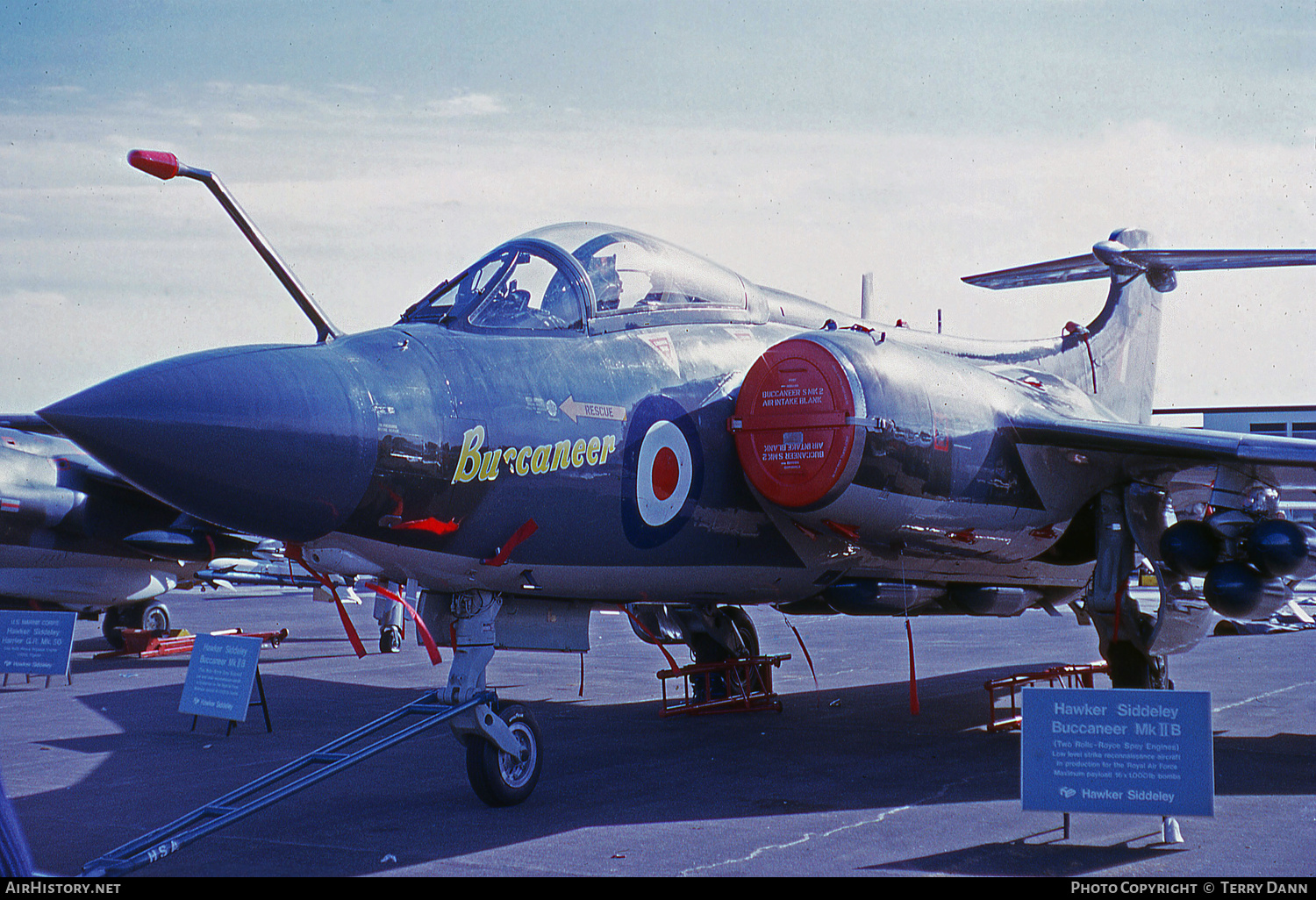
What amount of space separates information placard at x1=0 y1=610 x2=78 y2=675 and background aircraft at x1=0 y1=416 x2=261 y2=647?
3935 millimetres

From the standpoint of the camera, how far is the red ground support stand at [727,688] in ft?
37.2

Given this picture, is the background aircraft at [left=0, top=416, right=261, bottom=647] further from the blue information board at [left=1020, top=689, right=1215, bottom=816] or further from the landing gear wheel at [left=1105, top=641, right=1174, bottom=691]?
the blue information board at [left=1020, top=689, right=1215, bottom=816]

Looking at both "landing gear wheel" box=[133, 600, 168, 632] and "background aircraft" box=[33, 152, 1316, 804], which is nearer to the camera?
"background aircraft" box=[33, 152, 1316, 804]

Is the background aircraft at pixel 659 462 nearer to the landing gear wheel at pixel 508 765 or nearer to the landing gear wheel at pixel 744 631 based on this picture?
the landing gear wheel at pixel 508 765

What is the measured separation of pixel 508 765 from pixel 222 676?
4054 millimetres

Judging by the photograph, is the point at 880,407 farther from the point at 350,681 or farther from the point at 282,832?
the point at 350,681

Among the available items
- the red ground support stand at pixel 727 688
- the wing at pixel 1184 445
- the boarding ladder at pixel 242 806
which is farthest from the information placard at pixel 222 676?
the wing at pixel 1184 445

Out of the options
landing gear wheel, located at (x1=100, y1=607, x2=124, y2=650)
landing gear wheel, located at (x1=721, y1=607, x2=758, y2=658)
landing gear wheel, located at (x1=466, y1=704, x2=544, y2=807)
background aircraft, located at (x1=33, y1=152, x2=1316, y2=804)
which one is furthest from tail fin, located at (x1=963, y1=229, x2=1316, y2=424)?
landing gear wheel, located at (x1=100, y1=607, x2=124, y2=650)

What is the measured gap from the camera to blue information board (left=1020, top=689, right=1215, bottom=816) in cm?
563

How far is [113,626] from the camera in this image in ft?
59.4

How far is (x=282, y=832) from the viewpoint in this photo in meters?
6.41

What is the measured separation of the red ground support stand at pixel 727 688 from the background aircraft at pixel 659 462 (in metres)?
1.33

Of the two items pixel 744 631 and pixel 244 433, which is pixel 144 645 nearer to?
pixel 744 631

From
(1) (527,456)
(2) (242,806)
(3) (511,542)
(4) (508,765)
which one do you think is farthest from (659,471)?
(2) (242,806)
